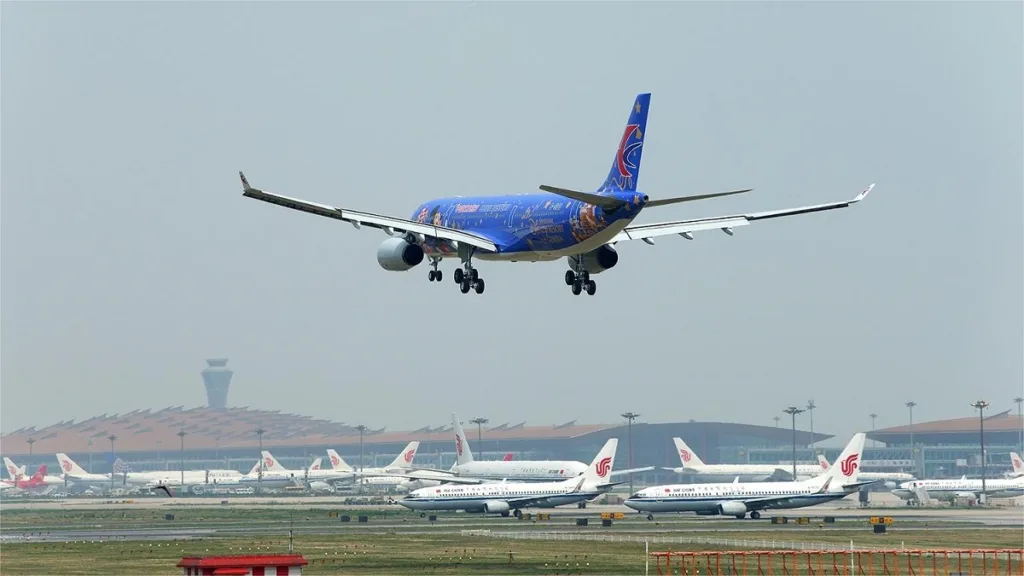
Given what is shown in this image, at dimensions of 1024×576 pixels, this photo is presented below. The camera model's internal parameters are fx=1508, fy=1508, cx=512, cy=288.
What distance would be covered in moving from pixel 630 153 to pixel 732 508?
267ft

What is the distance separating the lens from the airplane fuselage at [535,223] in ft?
250

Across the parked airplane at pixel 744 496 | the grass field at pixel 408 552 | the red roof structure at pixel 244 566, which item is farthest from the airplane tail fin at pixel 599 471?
the red roof structure at pixel 244 566

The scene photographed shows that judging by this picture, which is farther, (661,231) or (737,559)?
(737,559)

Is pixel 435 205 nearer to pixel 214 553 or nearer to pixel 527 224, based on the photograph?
pixel 527 224

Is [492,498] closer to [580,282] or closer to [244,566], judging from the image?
[580,282]

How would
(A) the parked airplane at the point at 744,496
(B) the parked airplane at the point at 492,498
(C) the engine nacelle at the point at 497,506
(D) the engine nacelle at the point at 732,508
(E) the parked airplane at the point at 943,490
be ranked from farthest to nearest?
(E) the parked airplane at the point at 943,490
(B) the parked airplane at the point at 492,498
(C) the engine nacelle at the point at 497,506
(A) the parked airplane at the point at 744,496
(D) the engine nacelle at the point at 732,508

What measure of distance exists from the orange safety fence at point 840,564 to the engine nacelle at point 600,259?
1617cm

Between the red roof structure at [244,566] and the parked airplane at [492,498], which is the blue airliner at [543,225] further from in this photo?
the parked airplane at [492,498]

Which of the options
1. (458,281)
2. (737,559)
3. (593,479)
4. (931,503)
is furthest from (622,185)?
(931,503)

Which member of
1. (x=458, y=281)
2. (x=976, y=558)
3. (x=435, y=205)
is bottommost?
(x=976, y=558)

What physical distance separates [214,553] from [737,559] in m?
35.8

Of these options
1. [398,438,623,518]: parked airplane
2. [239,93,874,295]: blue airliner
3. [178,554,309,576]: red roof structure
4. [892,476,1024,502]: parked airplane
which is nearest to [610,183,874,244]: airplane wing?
[239,93,874,295]: blue airliner

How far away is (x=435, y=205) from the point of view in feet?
297

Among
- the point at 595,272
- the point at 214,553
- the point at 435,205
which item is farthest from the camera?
the point at 214,553
